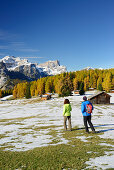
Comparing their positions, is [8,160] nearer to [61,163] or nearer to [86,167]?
[61,163]

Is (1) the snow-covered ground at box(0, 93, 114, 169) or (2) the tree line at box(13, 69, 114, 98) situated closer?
(1) the snow-covered ground at box(0, 93, 114, 169)

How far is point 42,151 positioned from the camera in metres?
7.44

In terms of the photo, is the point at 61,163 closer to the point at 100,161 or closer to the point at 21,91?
the point at 100,161

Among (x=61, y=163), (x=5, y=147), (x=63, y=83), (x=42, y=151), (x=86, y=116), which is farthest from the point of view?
(x=63, y=83)

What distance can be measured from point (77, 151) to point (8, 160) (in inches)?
129

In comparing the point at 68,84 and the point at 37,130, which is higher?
the point at 68,84

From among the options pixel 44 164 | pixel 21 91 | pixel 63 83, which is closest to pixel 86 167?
pixel 44 164

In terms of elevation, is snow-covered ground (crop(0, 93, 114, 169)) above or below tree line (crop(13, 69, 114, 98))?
below

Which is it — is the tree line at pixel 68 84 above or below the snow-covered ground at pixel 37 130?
above

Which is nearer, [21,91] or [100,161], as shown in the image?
[100,161]

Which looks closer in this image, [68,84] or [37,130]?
[37,130]

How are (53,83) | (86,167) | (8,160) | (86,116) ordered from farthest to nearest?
(53,83) < (86,116) < (8,160) < (86,167)

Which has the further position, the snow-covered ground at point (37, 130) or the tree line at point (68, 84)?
the tree line at point (68, 84)

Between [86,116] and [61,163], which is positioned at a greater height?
[86,116]
